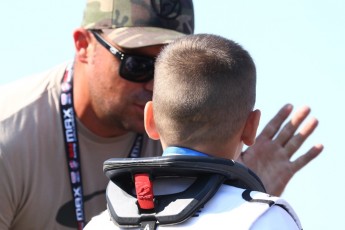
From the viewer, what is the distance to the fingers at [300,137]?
6309 mm

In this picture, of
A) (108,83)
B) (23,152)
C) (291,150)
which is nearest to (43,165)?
(23,152)

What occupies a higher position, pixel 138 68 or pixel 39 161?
pixel 138 68

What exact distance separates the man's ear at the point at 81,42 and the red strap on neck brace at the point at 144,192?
8.98ft

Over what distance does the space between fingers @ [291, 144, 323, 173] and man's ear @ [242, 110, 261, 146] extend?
8.34 ft

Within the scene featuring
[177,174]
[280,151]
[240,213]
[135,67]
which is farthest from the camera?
[280,151]

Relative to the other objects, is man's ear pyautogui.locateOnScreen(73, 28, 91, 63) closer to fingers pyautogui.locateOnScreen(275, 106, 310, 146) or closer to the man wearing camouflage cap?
the man wearing camouflage cap

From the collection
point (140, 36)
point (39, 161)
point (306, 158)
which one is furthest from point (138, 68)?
point (306, 158)

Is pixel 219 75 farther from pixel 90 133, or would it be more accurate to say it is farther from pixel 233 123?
pixel 90 133

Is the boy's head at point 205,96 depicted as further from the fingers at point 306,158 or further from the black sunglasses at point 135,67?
the fingers at point 306,158

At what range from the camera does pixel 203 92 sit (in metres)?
3.63

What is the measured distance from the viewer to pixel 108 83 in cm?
604

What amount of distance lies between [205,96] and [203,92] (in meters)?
0.02

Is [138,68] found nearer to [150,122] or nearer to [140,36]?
[140,36]

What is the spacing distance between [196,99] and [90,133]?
2.60 m
